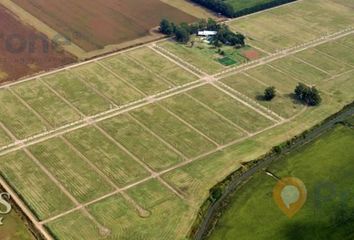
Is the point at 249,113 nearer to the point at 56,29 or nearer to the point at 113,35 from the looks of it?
the point at 113,35

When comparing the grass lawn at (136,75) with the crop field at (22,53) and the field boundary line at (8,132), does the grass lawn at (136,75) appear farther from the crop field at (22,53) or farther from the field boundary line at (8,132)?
the field boundary line at (8,132)

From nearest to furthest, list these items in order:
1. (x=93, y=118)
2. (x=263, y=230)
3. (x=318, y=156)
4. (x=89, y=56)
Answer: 1. (x=263, y=230)
2. (x=318, y=156)
3. (x=93, y=118)
4. (x=89, y=56)

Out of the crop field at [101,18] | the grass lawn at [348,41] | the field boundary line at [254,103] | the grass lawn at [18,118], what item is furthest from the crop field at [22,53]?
the grass lawn at [348,41]

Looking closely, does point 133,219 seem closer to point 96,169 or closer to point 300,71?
point 96,169

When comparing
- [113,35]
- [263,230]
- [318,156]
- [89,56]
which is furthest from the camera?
[113,35]

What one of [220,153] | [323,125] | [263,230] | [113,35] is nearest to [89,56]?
[113,35]

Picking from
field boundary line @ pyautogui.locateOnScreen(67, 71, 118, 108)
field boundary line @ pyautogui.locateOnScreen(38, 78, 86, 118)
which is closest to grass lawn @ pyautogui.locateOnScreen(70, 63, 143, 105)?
field boundary line @ pyautogui.locateOnScreen(67, 71, 118, 108)

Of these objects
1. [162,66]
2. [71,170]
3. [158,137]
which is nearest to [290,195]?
[158,137]
